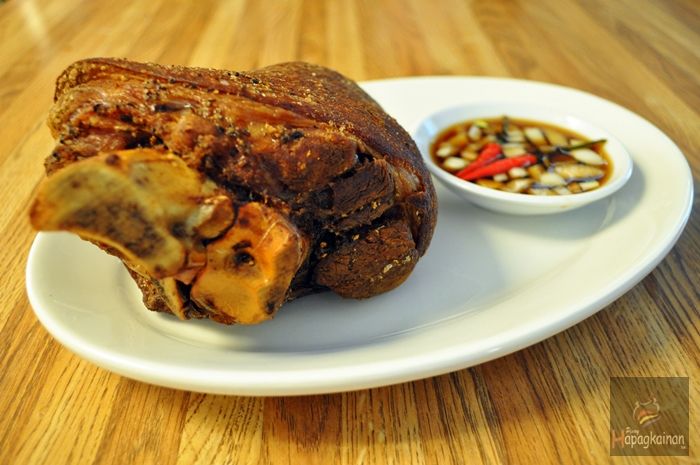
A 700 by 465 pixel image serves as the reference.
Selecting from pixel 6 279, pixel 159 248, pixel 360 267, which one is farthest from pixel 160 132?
pixel 6 279

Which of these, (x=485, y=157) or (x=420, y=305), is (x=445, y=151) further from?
(x=420, y=305)

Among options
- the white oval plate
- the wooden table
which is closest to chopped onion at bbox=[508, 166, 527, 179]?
the white oval plate

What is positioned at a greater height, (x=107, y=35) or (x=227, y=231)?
(x=227, y=231)

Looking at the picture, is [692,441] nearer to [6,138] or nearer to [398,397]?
[398,397]

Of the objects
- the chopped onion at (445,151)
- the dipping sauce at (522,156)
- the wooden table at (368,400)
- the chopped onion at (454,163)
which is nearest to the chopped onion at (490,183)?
the dipping sauce at (522,156)

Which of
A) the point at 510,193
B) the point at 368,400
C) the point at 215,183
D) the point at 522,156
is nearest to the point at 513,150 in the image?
the point at 522,156

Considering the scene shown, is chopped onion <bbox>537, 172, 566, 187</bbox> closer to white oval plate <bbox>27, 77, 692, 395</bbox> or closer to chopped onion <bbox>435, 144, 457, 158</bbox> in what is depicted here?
white oval plate <bbox>27, 77, 692, 395</bbox>

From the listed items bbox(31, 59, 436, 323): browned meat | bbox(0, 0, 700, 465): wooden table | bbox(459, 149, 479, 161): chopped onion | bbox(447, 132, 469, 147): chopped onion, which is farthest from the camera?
bbox(447, 132, 469, 147): chopped onion
